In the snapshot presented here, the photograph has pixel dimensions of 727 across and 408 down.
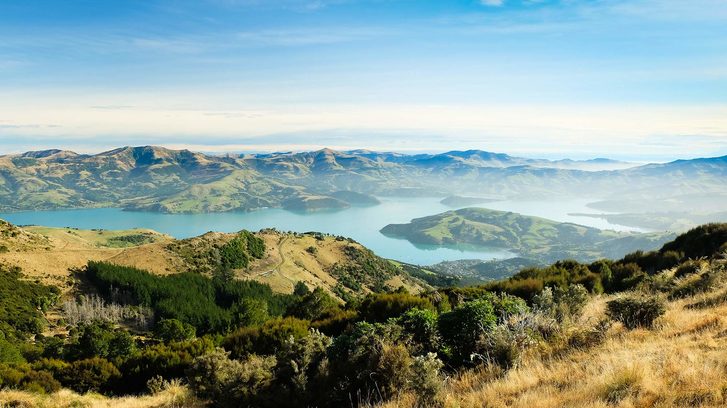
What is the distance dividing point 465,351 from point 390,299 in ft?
47.5

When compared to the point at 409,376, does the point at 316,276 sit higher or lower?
lower

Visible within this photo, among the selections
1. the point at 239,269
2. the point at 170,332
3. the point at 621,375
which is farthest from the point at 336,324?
the point at 239,269

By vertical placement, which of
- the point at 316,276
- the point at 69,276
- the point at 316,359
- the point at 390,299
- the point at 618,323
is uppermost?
the point at 618,323

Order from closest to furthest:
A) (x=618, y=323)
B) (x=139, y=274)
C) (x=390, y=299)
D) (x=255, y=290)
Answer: (x=618, y=323), (x=390, y=299), (x=139, y=274), (x=255, y=290)

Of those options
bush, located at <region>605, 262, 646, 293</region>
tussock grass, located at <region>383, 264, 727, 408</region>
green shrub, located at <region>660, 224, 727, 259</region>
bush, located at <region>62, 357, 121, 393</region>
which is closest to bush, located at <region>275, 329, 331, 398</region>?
tussock grass, located at <region>383, 264, 727, 408</region>

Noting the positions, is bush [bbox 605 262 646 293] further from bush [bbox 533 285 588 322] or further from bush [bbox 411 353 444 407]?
bush [bbox 411 353 444 407]

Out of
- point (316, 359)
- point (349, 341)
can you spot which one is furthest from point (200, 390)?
point (349, 341)

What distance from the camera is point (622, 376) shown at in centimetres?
684

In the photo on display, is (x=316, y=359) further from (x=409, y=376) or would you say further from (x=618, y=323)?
(x=618, y=323)

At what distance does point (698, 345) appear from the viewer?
9031 mm

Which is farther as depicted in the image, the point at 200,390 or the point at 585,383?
the point at 200,390

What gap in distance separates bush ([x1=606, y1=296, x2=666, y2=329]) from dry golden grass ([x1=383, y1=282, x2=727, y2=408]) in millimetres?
773

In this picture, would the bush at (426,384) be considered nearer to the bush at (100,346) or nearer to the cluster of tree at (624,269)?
the cluster of tree at (624,269)

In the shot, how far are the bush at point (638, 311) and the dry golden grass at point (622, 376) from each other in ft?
2.54
